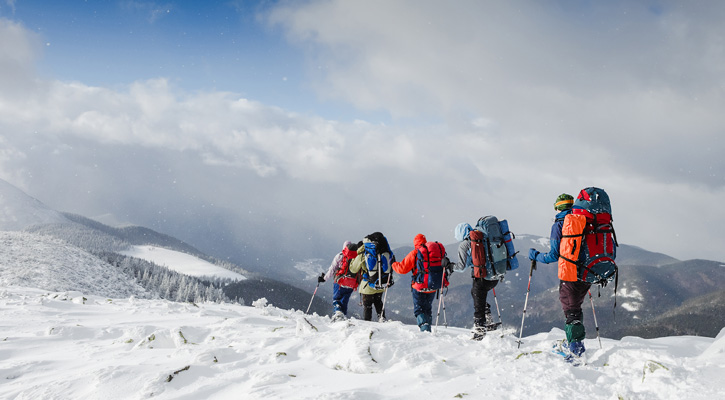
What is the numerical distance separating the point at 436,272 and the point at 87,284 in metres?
145

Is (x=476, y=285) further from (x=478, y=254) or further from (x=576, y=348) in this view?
(x=576, y=348)

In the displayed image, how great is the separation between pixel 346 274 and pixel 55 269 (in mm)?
139714

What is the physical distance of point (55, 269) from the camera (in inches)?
4424

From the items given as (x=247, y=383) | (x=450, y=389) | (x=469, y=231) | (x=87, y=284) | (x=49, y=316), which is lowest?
(x=87, y=284)

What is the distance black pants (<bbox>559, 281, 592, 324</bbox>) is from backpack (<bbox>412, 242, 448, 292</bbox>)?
3805 millimetres

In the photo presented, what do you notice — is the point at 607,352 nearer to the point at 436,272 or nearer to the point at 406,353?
the point at 406,353

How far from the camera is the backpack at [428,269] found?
1077 cm

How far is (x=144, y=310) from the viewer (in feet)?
36.5

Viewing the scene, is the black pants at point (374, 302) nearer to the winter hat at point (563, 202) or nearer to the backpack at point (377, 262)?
the backpack at point (377, 262)

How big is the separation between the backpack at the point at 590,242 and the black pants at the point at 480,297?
2.85 meters

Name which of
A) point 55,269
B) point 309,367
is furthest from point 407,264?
point 55,269

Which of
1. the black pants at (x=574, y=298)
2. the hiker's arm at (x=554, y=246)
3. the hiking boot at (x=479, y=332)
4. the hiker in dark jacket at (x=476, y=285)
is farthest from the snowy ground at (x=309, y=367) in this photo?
the hiker in dark jacket at (x=476, y=285)

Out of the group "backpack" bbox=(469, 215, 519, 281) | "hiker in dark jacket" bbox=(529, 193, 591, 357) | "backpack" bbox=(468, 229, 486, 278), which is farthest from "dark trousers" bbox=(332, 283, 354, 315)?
"hiker in dark jacket" bbox=(529, 193, 591, 357)

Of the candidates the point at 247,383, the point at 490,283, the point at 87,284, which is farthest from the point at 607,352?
the point at 87,284
